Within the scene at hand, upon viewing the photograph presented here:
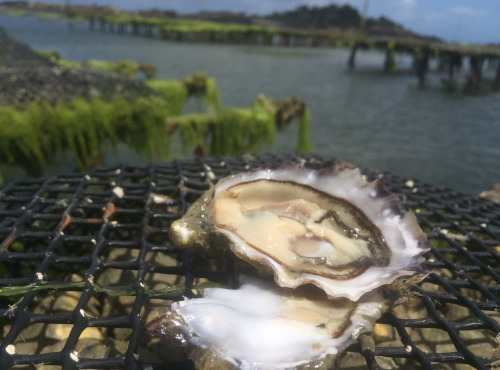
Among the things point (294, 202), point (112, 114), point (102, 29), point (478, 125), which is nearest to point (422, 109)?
point (478, 125)

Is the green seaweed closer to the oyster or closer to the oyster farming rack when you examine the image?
the oyster farming rack

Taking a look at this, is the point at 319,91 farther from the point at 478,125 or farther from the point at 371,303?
the point at 371,303

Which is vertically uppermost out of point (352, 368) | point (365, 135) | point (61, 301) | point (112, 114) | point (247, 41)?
point (247, 41)

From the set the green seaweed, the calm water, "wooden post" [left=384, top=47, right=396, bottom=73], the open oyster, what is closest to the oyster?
the open oyster

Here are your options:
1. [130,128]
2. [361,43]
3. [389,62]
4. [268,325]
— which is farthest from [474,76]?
[268,325]

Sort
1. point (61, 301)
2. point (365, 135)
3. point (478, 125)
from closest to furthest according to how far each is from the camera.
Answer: point (61, 301), point (365, 135), point (478, 125)

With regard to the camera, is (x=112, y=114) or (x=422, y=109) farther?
(x=422, y=109)

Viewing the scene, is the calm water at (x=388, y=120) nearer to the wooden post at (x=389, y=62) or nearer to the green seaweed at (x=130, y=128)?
the wooden post at (x=389, y=62)

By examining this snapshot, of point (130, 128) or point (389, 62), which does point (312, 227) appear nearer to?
point (130, 128)
